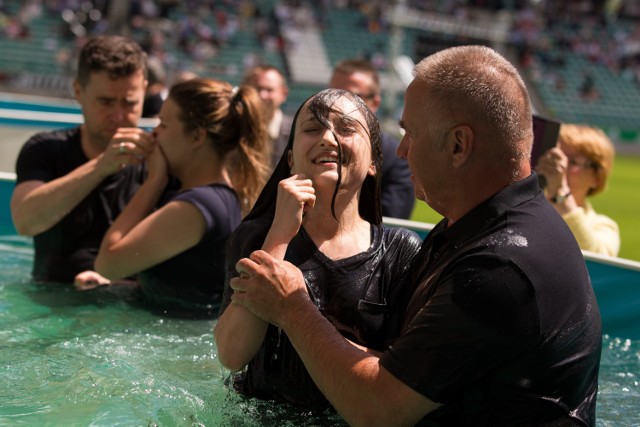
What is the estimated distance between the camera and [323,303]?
2.71 m

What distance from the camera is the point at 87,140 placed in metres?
4.64

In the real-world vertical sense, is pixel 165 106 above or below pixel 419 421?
above

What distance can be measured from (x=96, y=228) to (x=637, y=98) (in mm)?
31545

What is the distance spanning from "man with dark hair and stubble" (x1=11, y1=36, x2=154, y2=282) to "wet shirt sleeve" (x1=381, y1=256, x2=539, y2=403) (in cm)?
266

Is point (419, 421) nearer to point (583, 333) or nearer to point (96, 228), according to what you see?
point (583, 333)

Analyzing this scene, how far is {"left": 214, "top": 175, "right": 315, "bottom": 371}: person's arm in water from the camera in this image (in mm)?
2512

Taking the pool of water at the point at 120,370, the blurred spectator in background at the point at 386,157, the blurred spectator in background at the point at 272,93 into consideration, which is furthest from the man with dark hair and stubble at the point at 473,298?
the blurred spectator in background at the point at 272,93

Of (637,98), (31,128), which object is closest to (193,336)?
(31,128)

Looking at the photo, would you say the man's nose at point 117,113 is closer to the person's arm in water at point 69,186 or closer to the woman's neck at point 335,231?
the person's arm in water at point 69,186

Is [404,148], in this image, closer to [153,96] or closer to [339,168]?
[339,168]

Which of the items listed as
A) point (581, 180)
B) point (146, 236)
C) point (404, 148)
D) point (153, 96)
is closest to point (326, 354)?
point (404, 148)

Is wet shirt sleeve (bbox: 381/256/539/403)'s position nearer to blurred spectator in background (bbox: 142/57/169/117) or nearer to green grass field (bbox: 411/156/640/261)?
blurred spectator in background (bbox: 142/57/169/117)

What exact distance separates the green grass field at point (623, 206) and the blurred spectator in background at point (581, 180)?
3.72 metres

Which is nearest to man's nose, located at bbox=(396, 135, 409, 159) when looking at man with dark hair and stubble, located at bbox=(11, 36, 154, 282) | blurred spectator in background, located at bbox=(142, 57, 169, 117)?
man with dark hair and stubble, located at bbox=(11, 36, 154, 282)
